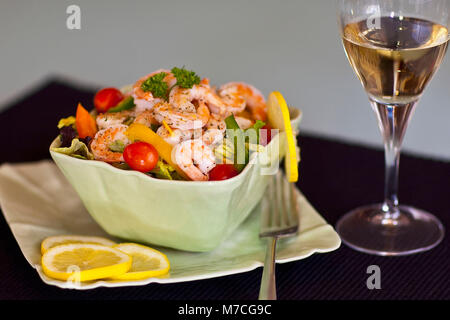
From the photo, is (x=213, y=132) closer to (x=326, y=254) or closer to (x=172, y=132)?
(x=172, y=132)

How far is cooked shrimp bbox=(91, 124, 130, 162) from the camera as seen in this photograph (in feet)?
4.05

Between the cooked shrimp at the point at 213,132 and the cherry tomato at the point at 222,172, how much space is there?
0.05 meters

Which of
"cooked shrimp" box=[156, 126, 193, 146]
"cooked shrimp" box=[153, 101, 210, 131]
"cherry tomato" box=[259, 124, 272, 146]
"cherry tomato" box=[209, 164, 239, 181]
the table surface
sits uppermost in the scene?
"cooked shrimp" box=[153, 101, 210, 131]

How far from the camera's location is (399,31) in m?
1.21

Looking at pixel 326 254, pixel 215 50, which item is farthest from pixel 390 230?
pixel 215 50

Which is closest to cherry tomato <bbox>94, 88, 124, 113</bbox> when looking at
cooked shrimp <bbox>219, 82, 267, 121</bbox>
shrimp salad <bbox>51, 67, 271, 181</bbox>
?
shrimp salad <bbox>51, 67, 271, 181</bbox>

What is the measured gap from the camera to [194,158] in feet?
3.86

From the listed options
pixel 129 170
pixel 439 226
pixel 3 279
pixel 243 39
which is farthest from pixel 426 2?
pixel 243 39

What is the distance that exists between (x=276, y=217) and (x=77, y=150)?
1.37 ft

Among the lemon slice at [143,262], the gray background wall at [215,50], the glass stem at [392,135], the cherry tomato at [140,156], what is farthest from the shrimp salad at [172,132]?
the gray background wall at [215,50]

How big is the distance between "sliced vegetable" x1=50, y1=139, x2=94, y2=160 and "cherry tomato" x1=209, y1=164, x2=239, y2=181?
229mm

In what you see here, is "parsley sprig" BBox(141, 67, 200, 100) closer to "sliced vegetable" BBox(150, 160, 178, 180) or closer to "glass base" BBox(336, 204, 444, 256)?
"sliced vegetable" BBox(150, 160, 178, 180)
